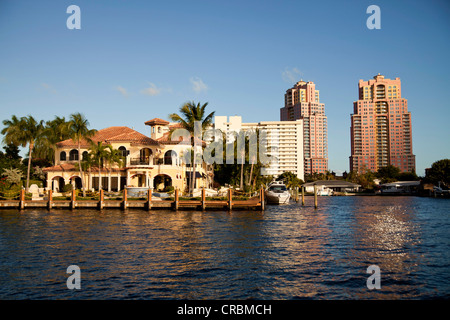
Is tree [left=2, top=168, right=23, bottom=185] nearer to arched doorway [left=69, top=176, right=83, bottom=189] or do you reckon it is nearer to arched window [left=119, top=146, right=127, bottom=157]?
arched doorway [left=69, top=176, right=83, bottom=189]

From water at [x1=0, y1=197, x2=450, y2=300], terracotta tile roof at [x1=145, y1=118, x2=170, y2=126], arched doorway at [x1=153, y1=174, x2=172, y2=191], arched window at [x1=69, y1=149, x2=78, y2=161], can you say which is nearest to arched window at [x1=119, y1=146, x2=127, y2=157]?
arched doorway at [x1=153, y1=174, x2=172, y2=191]

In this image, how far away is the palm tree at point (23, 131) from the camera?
56.3 metres

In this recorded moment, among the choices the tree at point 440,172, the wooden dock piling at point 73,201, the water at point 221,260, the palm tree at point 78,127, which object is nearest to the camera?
the water at point 221,260

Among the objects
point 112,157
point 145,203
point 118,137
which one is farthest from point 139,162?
point 145,203

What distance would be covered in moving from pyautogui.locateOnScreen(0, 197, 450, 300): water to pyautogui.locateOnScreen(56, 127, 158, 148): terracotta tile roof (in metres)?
29.4

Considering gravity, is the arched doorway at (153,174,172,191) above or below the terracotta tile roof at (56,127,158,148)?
below

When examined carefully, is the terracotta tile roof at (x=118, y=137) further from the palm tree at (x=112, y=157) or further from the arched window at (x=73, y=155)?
the palm tree at (x=112, y=157)

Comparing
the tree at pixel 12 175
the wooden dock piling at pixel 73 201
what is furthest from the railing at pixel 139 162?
the tree at pixel 12 175

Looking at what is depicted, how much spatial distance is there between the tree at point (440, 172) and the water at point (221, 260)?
74434 mm

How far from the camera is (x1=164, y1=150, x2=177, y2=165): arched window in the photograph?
5795 cm

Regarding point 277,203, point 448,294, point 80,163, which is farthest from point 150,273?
point 80,163

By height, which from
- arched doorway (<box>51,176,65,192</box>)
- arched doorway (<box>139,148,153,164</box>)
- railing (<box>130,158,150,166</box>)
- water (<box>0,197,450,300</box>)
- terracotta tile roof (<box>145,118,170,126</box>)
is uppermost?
terracotta tile roof (<box>145,118,170,126</box>)

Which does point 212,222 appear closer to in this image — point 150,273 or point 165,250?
point 165,250
